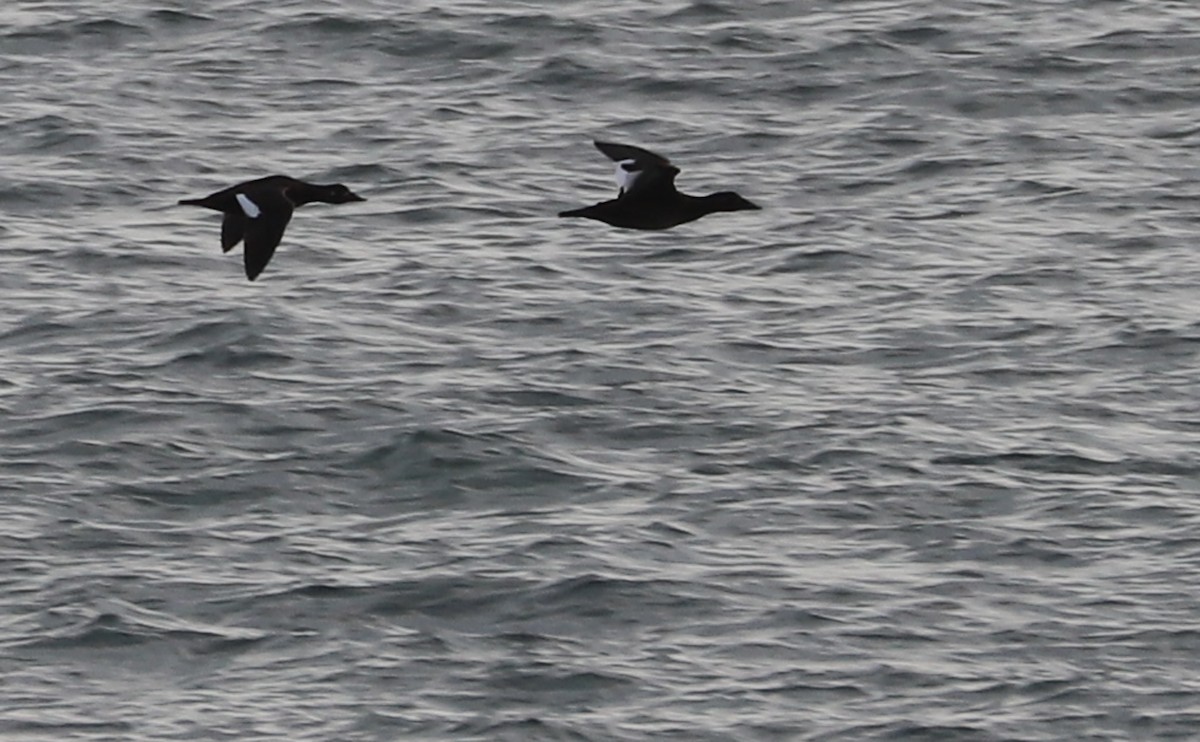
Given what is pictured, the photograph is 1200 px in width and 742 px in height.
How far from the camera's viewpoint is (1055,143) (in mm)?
22844

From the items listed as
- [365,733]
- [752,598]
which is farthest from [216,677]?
[752,598]

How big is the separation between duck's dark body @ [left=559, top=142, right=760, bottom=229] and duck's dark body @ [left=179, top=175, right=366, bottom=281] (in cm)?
114

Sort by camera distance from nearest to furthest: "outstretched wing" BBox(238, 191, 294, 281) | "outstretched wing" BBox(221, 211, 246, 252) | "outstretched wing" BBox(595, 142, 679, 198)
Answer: "outstretched wing" BBox(238, 191, 294, 281)
"outstretched wing" BBox(221, 211, 246, 252)
"outstretched wing" BBox(595, 142, 679, 198)

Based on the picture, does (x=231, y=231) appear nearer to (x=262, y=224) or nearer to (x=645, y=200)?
(x=262, y=224)

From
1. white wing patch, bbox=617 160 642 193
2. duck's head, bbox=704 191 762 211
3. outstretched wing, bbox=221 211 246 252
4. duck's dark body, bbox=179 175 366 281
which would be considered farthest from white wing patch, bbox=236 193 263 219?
duck's head, bbox=704 191 762 211

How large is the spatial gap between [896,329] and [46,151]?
6.14 meters

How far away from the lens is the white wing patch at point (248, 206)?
1403cm

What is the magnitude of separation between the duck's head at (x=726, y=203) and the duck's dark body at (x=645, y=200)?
15 centimetres

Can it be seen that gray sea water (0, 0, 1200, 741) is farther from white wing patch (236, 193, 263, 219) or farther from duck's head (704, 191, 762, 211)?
white wing patch (236, 193, 263, 219)

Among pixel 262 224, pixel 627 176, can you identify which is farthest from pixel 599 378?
pixel 262 224

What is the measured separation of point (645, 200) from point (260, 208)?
198 cm

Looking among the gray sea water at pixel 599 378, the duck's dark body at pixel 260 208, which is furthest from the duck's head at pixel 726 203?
the gray sea water at pixel 599 378

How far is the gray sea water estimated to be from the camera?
51.9 feet

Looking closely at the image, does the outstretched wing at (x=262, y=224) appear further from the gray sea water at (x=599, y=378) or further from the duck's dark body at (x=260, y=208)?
the gray sea water at (x=599, y=378)
